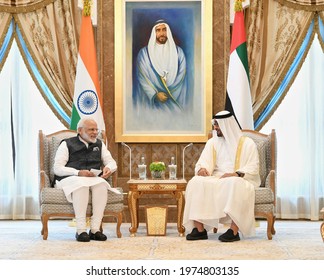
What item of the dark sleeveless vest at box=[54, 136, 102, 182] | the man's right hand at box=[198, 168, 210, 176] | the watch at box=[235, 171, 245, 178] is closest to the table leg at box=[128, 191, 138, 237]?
the dark sleeveless vest at box=[54, 136, 102, 182]

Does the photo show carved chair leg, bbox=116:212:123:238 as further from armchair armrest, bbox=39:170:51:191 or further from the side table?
armchair armrest, bbox=39:170:51:191

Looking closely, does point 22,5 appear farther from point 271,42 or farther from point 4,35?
point 271,42

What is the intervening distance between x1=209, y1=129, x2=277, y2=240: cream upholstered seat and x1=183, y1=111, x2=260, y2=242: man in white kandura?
11 centimetres

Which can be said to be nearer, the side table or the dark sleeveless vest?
the dark sleeveless vest

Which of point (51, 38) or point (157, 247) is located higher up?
point (51, 38)

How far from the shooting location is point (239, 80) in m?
8.52

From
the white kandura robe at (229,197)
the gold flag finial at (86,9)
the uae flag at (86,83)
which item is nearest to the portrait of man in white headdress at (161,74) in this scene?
the uae flag at (86,83)

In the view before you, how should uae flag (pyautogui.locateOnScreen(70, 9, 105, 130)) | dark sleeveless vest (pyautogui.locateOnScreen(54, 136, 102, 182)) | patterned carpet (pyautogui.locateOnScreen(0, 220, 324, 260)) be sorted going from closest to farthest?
1. patterned carpet (pyautogui.locateOnScreen(0, 220, 324, 260))
2. dark sleeveless vest (pyautogui.locateOnScreen(54, 136, 102, 182))
3. uae flag (pyautogui.locateOnScreen(70, 9, 105, 130))

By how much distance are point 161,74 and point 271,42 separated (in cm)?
147

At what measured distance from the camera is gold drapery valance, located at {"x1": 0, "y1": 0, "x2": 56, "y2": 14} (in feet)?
29.2

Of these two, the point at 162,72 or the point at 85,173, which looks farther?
the point at 162,72

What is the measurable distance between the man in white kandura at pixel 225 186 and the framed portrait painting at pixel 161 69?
56.2 inches

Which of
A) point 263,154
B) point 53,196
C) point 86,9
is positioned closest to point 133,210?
point 53,196

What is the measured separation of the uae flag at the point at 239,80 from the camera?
847 cm
